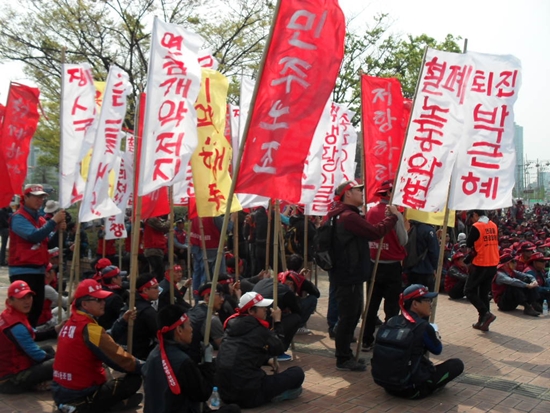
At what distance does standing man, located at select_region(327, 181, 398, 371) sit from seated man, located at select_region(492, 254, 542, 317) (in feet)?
16.7

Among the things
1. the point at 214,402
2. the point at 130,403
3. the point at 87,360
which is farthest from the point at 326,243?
the point at 87,360

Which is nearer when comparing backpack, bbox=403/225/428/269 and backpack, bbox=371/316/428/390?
backpack, bbox=371/316/428/390

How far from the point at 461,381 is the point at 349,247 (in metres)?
1.96

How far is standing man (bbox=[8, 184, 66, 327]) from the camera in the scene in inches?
277

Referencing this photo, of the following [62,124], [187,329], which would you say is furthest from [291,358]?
[62,124]

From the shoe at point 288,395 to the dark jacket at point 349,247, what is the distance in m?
1.43

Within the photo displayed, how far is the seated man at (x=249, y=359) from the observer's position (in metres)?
5.45

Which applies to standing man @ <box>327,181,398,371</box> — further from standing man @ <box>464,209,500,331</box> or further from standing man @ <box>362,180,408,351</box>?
standing man @ <box>464,209,500,331</box>

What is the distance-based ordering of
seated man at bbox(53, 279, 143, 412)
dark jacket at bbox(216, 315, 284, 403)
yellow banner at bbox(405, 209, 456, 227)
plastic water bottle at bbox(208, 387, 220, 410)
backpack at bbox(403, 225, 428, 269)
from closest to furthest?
seated man at bbox(53, 279, 143, 412) → plastic water bottle at bbox(208, 387, 220, 410) → dark jacket at bbox(216, 315, 284, 403) → yellow banner at bbox(405, 209, 456, 227) → backpack at bbox(403, 225, 428, 269)

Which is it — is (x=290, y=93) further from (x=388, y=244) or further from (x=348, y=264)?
(x=388, y=244)

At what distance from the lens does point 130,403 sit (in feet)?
18.7

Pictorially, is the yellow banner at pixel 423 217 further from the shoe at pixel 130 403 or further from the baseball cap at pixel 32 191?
the baseball cap at pixel 32 191

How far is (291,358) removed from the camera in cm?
750

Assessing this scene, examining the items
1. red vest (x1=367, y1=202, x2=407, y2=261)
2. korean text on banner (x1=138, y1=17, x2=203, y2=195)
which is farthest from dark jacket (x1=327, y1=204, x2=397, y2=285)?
korean text on banner (x1=138, y1=17, x2=203, y2=195)
